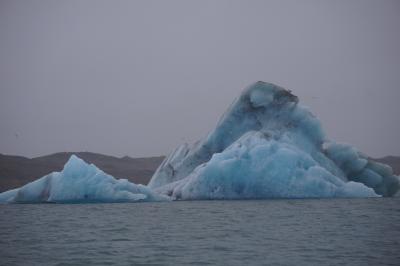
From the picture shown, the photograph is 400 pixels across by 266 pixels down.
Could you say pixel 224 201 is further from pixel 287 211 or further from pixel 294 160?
pixel 287 211

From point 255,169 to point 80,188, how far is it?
35.6 ft

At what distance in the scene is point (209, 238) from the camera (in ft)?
63.6

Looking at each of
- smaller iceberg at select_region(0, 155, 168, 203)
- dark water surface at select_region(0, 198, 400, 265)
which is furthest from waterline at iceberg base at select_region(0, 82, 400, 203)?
dark water surface at select_region(0, 198, 400, 265)

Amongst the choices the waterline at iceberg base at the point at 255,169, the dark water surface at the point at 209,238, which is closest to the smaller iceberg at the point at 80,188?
the waterline at iceberg base at the point at 255,169

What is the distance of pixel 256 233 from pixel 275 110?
749 inches

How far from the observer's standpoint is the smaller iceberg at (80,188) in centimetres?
3522

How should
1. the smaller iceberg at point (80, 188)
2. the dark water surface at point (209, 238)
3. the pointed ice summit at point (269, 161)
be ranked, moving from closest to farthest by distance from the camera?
the dark water surface at point (209, 238) < the smaller iceberg at point (80, 188) < the pointed ice summit at point (269, 161)

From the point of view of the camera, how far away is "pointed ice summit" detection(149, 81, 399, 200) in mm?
35375

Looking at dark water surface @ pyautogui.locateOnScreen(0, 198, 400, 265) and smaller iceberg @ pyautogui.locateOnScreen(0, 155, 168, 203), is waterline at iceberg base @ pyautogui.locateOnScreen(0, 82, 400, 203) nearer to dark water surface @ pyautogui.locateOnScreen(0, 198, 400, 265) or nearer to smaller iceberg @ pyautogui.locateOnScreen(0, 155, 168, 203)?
smaller iceberg @ pyautogui.locateOnScreen(0, 155, 168, 203)

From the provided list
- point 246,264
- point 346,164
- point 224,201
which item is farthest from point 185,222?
point 346,164

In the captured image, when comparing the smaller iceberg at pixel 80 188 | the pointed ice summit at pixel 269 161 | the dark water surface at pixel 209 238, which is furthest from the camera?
the pointed ice summit at pixel 269 161

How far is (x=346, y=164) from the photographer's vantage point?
39344 mm

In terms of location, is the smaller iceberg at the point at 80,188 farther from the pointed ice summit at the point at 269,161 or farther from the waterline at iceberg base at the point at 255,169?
the pointed ice summit at the point at 269,161

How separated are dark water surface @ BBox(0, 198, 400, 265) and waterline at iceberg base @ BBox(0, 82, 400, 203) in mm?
5361
